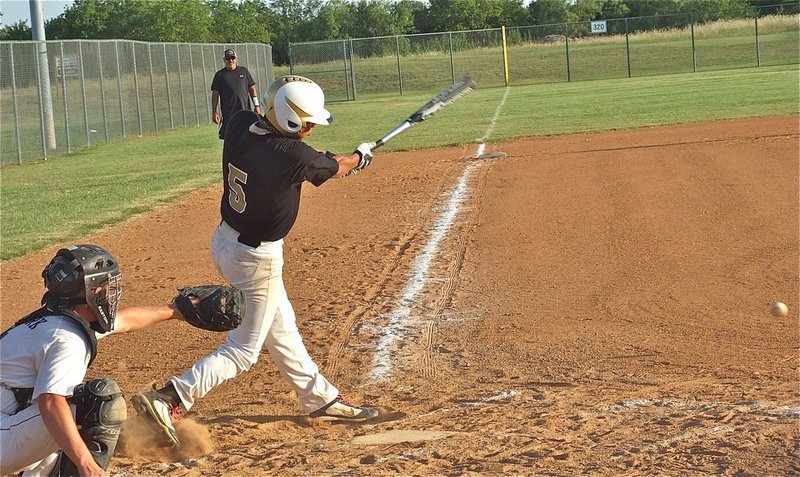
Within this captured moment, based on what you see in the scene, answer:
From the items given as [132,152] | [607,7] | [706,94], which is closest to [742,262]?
[132,152]

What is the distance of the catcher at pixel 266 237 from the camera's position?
525 centimetres

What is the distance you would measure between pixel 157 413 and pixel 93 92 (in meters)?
22.7

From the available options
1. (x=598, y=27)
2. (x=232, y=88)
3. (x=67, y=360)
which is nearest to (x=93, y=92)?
(x=232, y=88)

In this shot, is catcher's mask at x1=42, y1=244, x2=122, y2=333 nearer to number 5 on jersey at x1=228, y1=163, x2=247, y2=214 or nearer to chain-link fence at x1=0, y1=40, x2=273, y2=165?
number 5 on jersey at x1=228, y1=163, x2=247, y2=214

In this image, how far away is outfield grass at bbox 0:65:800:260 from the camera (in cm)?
1358

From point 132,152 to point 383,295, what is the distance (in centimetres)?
1654

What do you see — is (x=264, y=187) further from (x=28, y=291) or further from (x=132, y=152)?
(x=132, y=152)

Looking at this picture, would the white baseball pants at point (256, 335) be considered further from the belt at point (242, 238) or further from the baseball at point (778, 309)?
the baseball at point (778, 309)

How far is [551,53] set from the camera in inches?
1938

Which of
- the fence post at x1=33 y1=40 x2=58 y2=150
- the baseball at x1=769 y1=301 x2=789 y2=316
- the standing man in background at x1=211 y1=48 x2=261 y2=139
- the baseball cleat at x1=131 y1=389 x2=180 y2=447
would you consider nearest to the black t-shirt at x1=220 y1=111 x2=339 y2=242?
the baseball cleat at x1=131 y1=389 x2=180 y2=447

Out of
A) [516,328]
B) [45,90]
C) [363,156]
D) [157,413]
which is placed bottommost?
[516,328]

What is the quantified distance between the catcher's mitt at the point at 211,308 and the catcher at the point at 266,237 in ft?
2.49

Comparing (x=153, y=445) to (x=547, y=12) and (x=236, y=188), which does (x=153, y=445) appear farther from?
(x=547, y=12)

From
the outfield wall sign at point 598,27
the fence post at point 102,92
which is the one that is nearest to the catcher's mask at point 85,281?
the fence post at point 102,92
